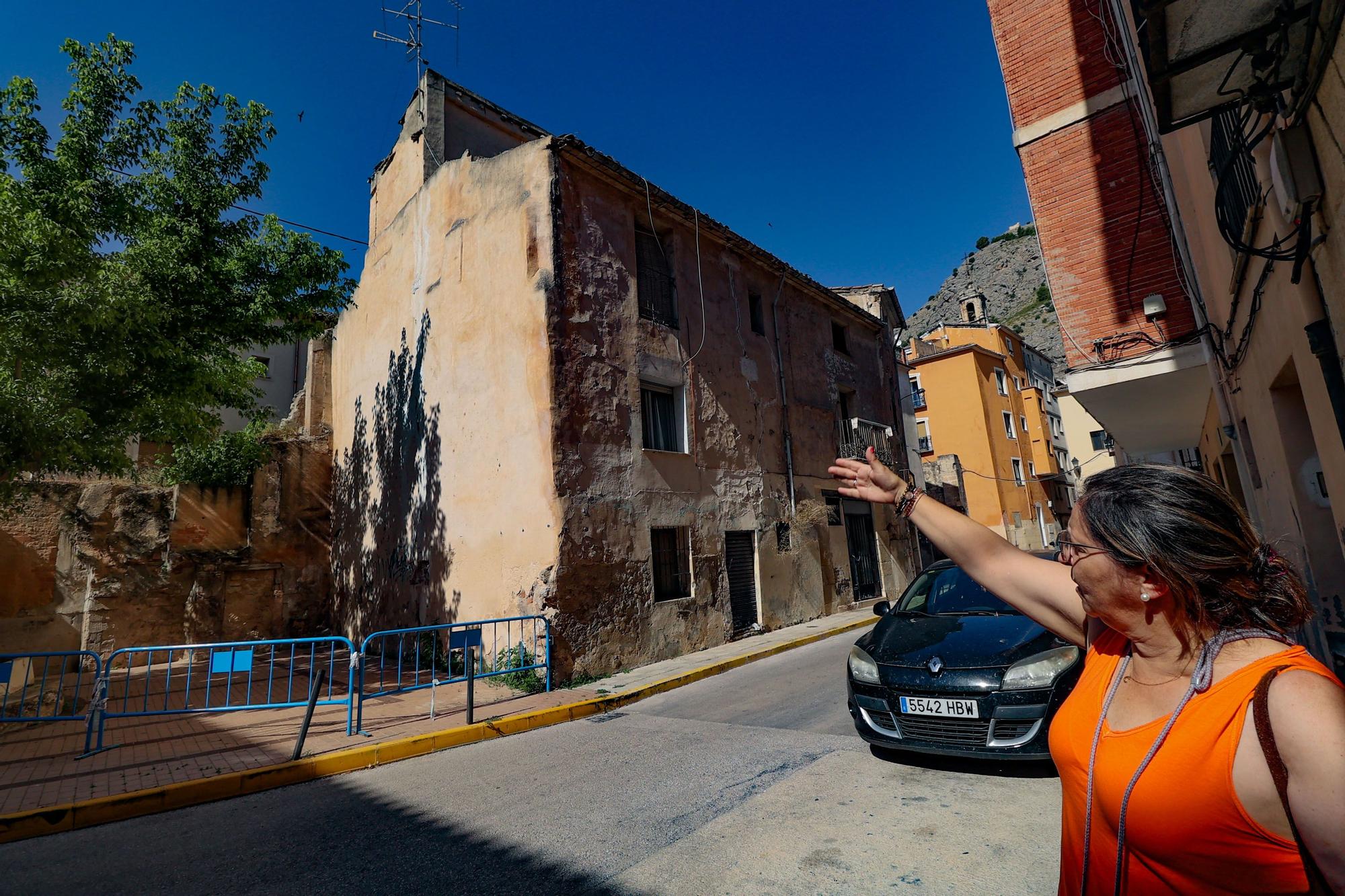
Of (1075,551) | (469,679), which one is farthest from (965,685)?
(469,679)

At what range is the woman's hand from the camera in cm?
222

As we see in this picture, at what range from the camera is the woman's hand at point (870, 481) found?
2.22 m

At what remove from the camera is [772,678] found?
8.88 m

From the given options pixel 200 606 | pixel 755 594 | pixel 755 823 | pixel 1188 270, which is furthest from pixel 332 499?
pixel 1188 270

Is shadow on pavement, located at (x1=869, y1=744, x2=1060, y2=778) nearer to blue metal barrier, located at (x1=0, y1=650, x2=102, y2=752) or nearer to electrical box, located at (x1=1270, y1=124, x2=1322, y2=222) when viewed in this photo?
electrical box, located at (x1=1270, y1=124, x2=1322, y2=222)

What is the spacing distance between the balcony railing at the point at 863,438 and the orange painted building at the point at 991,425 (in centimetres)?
1142

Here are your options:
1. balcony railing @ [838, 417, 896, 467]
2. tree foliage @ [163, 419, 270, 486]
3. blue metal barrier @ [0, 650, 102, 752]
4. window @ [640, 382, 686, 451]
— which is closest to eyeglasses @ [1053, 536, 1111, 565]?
blue metal barrier @ [0, 650, 102, 752]

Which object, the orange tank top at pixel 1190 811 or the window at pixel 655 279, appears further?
the window at pixel 655 279

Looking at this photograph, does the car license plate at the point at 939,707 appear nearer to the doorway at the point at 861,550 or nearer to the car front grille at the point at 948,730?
the car front grille at the point at 948,730

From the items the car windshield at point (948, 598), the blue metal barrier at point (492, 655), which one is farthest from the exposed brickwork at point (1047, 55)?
the blue metal barrier at point (492, 655)

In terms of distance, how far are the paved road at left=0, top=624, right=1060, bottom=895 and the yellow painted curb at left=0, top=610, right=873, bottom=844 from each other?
162mm

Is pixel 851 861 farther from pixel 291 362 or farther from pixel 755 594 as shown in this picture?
pixel 291 362

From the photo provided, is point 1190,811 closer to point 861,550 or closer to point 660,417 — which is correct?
point 660,417

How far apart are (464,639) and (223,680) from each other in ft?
18.9
